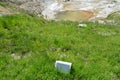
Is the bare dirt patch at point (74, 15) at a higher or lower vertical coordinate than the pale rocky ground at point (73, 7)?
lower

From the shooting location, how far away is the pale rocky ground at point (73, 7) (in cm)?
2691

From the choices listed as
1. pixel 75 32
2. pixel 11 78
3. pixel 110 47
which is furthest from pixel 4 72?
pixel 75 32

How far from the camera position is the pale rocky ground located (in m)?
26.9

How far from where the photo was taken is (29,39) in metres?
8.63

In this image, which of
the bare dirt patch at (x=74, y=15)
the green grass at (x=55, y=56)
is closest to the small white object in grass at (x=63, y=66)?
the green grass at (x=55, y=56)

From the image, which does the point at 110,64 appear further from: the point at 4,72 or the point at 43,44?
the point at 4,72

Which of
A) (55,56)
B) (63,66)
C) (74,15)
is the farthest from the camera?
(74,15)

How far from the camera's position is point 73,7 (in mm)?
29750

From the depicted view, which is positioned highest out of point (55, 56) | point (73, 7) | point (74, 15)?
point (55, 56)

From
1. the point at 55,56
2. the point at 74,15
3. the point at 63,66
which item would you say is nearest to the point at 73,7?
the point at 74,15

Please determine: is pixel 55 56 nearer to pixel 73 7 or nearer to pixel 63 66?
pixel 63 66

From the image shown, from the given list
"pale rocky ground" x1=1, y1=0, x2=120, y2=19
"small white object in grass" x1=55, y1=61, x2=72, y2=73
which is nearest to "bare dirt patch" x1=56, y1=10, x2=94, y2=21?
"pale rocky ground" x1=1, y1=0, x2=120, y2=19

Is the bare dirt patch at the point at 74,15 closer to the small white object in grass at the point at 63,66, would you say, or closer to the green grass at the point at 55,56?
the green grass at the point at 55,56

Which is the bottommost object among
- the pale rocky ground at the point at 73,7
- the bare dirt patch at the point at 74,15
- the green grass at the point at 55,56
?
the bare dirt patch at the point at 74,15
